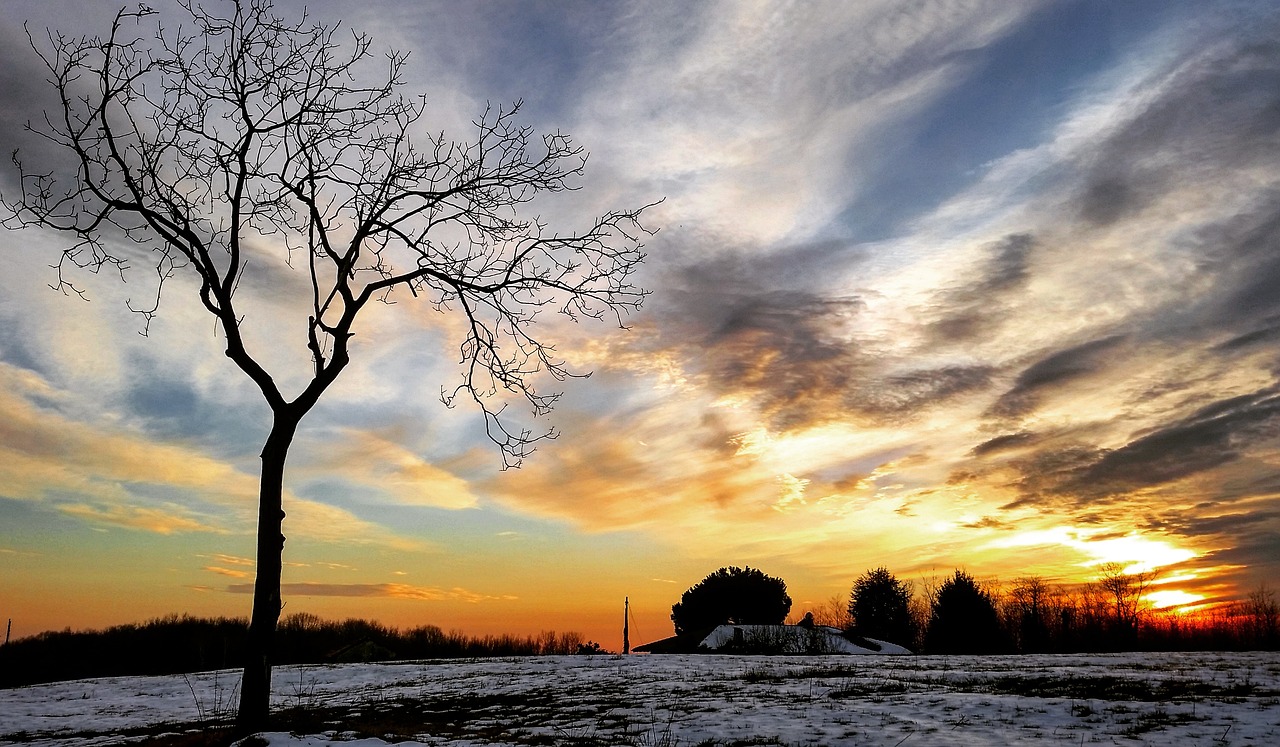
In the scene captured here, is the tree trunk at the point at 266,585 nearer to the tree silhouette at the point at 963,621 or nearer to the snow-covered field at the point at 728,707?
the snow-covered field at the point at 728,707

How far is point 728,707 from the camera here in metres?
14.4

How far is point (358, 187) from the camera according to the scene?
14336mm

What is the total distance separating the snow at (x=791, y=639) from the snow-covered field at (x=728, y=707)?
22415mm

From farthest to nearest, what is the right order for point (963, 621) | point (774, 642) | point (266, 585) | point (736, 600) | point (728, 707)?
point (736, 600) → point (963, 621) → point (774, 642) → point (728, 707) → point (266, 585)

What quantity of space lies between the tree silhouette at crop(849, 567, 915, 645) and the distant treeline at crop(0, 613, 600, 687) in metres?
28.5

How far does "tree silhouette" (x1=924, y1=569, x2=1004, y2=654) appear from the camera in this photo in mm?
56250

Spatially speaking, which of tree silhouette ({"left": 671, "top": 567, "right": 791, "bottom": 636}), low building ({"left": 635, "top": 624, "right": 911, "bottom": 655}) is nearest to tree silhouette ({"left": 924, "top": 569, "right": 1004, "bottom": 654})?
low building ({"left": 635, "top": 624, "right": 911, "bottom": 655})

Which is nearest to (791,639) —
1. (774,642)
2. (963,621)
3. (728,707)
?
(774,642)

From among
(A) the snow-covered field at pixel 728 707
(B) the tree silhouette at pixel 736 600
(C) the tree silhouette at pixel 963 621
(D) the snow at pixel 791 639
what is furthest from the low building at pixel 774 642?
(A) the snow-covered field at pixel 728 707

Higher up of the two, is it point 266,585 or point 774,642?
point 266,585

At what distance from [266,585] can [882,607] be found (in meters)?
71.2

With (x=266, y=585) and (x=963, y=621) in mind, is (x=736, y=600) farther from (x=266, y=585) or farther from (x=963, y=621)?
(x=266, y=585)

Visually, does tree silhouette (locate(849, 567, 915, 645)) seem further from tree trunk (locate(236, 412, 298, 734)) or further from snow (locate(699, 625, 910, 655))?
tree trunk (locate(236, 412, 298, 734))

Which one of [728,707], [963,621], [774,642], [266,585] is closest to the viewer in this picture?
[266,585]
